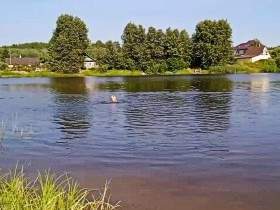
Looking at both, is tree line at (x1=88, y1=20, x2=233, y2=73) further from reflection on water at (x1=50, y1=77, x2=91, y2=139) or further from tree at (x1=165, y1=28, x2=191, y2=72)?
reflection on water at (x1=50, y1=77, x2=91, y2=139)

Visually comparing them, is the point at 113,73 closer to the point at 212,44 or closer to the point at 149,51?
the point at 149,51

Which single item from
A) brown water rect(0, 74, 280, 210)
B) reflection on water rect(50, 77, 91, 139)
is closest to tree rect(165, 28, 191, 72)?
reflection on water rect(50, 77, 91, 139)

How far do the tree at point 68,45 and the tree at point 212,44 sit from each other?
3272cm

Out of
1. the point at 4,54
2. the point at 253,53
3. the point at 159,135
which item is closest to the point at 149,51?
the point at 253,53

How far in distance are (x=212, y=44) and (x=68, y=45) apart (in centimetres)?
4116

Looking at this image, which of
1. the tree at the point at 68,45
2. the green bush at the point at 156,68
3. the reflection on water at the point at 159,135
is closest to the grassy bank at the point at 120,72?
the green bush at the point at 156,68

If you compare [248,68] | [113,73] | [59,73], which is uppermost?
[248,68]

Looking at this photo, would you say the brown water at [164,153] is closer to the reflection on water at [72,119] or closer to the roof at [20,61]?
the reflection on water at [72,119]

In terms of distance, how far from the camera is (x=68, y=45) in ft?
468

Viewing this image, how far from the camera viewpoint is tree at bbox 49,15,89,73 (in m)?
142

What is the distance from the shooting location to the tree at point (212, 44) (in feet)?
467

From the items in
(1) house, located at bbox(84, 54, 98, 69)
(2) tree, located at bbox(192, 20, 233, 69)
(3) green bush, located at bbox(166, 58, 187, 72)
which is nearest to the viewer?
(3) green bush, located at bbox(166, 58, 187, 72)

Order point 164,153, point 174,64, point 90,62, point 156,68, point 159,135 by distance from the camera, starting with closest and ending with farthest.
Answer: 1. point 164,153
2. point 159,135
3. point 156,68
4. point 174,64
5. point 90,62

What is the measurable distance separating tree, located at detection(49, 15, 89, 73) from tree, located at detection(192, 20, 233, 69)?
107 ft
